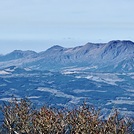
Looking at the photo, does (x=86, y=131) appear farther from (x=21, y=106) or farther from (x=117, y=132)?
(x=21, y=106)

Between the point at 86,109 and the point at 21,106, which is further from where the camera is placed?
the point at 21,106

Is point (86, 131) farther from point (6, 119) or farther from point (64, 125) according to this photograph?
point (6, 119)

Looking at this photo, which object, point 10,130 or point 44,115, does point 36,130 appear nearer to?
point 44,115

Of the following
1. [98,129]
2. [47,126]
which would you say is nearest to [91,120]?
[98,129]

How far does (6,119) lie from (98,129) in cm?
1297

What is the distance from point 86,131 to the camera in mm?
44250

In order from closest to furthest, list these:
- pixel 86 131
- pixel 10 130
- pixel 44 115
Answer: pixel 86 131 < pixel 44 115 < pixel 10 130

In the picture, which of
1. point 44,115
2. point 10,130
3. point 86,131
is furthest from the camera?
point 10,130

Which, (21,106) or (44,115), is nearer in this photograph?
(44,115)

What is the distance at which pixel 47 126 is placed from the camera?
149ft

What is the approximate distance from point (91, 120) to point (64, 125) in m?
3.84

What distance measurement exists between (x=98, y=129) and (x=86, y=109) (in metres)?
3.33

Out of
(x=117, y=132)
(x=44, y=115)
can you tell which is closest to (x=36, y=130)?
(x=44, y=115)

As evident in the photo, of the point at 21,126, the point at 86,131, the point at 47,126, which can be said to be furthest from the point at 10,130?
the point at 86,131
